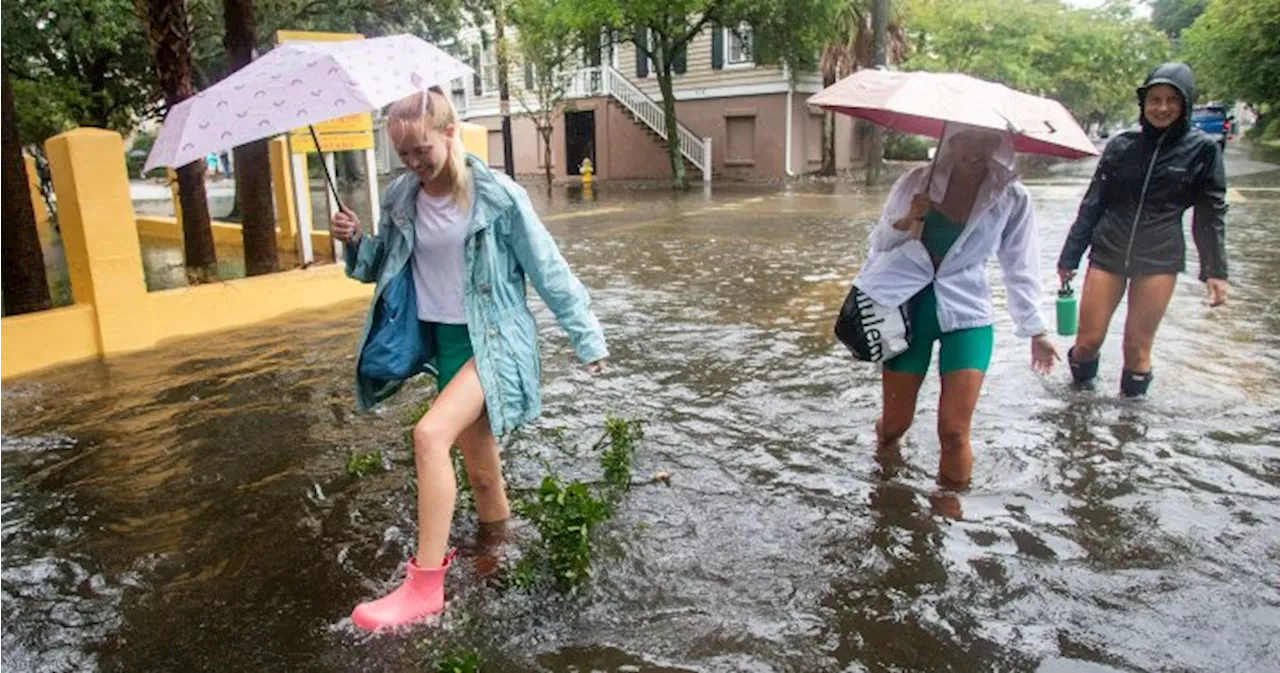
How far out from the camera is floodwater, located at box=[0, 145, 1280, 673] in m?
3.23

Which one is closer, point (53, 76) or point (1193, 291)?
point (1193, 291)

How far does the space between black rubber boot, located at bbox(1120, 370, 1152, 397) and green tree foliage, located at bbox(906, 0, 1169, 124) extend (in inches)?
1077

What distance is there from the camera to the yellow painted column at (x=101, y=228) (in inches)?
291

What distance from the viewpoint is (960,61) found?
112ft

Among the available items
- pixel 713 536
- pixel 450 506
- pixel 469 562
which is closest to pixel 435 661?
pixel 450 506

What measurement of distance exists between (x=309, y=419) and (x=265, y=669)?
2.96 m

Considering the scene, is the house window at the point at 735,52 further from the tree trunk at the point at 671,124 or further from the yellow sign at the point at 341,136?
the yellow sign at the point at 341,136

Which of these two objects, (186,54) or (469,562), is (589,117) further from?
(469,562)

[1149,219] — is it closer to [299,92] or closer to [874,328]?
[874,328]

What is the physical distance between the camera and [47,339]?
7.26 metres

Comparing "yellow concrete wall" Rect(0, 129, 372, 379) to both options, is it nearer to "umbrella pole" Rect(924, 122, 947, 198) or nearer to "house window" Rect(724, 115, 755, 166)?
"umbrella pole" Rect(924, 122, 947, 198)

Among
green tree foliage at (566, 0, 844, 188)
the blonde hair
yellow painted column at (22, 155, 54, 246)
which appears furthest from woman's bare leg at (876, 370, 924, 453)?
green tree foliage at (566, 0, 844, 188)

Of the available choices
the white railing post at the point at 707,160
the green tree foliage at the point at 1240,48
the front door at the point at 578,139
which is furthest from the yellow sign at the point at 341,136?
the green tree foliage at the point at 1240,48

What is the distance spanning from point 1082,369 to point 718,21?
21.0 meters
